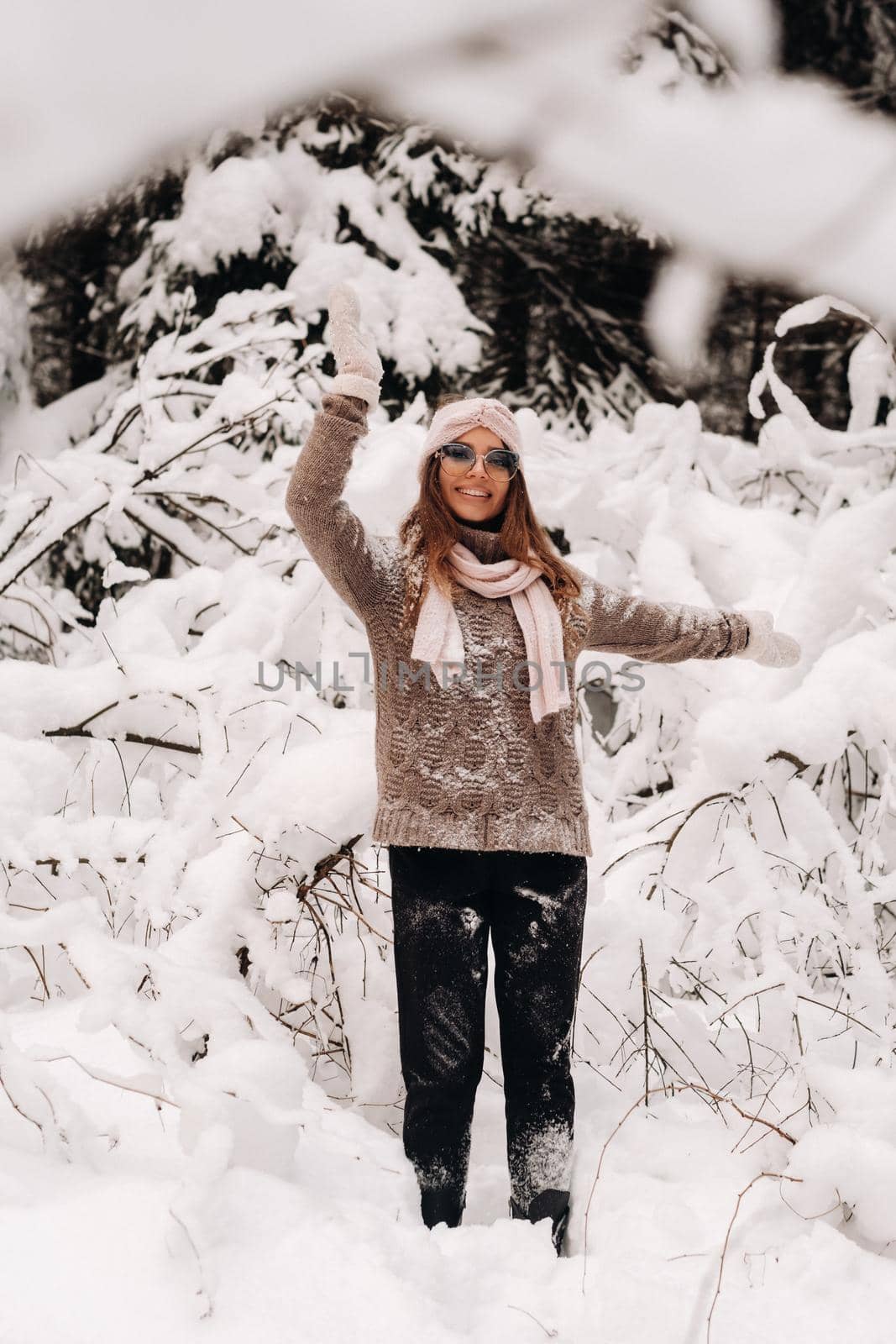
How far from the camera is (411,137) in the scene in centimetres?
470

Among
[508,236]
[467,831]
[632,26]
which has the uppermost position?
[632,26]

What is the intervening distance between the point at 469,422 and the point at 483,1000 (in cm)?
112

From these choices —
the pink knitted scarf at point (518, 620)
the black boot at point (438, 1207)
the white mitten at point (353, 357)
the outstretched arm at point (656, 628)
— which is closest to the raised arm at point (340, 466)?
the white mitten at point (353, 357)

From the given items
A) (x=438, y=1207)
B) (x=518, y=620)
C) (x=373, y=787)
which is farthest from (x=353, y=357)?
(x=438, y=1207)

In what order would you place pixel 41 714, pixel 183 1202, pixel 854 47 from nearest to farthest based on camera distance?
pixel 183 1202 < pixel 41 714 < pixel 854 47

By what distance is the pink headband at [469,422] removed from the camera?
2.02 meters

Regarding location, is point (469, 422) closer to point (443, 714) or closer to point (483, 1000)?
point (443, 714)

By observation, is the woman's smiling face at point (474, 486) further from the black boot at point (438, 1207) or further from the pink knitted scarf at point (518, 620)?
the black boot at point (438, 1207)

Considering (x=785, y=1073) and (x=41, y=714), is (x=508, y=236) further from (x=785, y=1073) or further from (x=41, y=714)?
(x=785, y=1073)

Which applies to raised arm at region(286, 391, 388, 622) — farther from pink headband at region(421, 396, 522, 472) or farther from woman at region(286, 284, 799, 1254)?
pink headband at region(421, 396, 522, 472)

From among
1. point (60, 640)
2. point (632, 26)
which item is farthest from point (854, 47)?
point (60, 640)

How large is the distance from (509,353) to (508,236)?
0.56 meters

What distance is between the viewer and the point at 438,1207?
5.97 feet

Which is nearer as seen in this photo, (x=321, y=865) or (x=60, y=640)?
(x=321, y=865)
